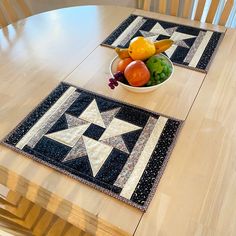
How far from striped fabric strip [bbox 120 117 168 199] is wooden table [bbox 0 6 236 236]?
4cm

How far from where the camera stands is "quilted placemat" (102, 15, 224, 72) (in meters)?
1.03

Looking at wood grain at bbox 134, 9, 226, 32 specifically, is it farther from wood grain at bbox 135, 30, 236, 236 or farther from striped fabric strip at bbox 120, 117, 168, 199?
striped fabric strip at bbox 120, 117, 168, 199

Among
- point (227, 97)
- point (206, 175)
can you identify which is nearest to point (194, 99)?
point (227, 97)

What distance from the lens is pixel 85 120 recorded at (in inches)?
33.1

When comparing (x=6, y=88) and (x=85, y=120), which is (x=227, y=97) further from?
(x=6, y=88)

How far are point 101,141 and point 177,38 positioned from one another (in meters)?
0.62

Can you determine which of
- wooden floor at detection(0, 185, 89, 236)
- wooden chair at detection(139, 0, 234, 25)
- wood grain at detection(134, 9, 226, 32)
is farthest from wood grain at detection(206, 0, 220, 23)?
wooden floor at detection(0, 185, 89, 236)

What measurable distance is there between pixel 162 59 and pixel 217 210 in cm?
50

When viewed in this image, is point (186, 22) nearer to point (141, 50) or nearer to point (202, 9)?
point (202, 9)

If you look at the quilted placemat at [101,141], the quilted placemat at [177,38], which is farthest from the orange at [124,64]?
the quilted placemat at [177,38]

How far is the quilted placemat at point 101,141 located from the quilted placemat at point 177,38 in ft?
1.05

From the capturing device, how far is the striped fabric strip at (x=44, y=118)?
2.58 ft

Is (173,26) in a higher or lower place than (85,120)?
higher

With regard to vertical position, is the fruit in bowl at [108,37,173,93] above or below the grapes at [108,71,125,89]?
above
